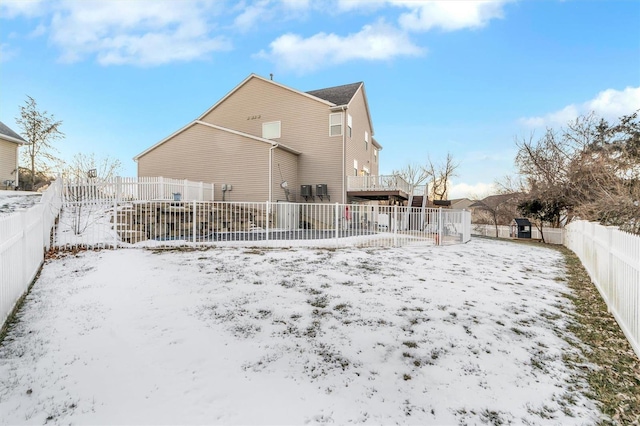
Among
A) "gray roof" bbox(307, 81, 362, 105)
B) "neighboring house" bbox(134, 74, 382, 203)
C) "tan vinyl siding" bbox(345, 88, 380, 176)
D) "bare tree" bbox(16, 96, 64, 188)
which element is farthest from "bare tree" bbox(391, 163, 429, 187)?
"bare tree" bbox(16, 96, 64, 188)

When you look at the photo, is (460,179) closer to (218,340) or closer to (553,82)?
(553,82)

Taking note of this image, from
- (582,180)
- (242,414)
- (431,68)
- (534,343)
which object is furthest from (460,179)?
(242,414)

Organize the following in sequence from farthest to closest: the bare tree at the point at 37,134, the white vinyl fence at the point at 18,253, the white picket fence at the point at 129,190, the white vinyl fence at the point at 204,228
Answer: the bare tree at the point at 37,134, the white picket fence at the point at 129,190, the white vinyl fence at the point at 204,228, the white vinyl fence at the point at 18,253

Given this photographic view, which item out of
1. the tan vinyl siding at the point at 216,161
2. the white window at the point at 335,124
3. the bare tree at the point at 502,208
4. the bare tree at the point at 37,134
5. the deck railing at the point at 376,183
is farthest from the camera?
the bare tree at the point at 502,208

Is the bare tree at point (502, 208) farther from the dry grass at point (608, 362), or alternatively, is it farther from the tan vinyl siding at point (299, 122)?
the dry grass at point (608, 362)

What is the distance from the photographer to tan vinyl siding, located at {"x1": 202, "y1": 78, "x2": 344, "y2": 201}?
18.0 m

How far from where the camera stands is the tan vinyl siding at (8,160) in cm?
1706

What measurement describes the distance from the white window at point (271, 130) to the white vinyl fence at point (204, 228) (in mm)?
7901

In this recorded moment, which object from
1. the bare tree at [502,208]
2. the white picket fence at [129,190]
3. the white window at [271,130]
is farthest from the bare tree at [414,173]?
the white picket fence at [129,190]

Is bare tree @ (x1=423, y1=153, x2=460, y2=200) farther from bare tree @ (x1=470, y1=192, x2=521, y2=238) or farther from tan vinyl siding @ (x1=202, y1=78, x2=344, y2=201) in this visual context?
tan vinyl siding @ (x1=202, y1=78, x2=344, y2=201)

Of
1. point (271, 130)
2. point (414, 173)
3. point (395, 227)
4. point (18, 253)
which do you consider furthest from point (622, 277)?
point (414, 173)

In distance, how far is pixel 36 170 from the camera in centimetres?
2473

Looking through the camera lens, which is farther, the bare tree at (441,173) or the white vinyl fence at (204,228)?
the bare tree at (441,173)

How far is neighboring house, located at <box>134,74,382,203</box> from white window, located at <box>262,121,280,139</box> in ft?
0.14
